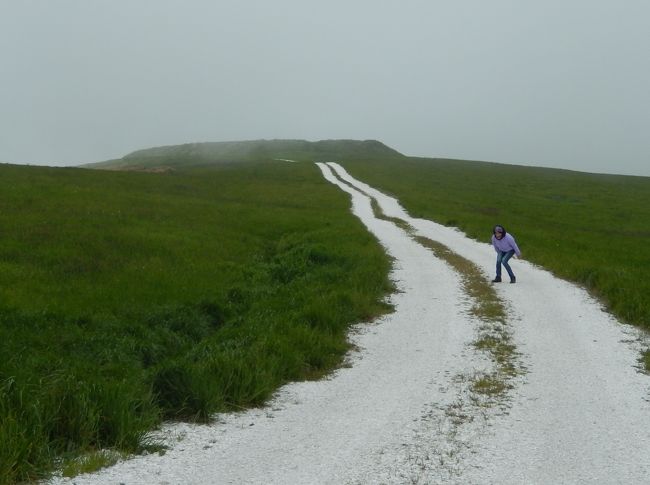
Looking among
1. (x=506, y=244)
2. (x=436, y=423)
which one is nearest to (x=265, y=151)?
(x=506, y=244)

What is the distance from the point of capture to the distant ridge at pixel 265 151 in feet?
364

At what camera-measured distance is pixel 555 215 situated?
44.4 meters

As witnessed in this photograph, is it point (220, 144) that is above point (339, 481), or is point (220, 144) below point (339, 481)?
above

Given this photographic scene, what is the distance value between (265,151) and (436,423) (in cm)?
11936

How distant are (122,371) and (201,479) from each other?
423 centimetres

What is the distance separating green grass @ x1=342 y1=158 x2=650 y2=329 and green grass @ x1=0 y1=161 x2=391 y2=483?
6.30 metres

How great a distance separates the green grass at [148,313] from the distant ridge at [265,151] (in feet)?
263

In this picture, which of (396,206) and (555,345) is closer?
(555,345)

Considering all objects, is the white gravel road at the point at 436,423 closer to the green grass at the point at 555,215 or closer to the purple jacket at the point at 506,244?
the green grass at the point at 555,215

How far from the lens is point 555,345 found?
11258 mm

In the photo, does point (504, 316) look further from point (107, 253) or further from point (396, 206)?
point (396, 206)

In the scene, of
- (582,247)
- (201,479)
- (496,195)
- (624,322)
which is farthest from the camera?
(496,195)

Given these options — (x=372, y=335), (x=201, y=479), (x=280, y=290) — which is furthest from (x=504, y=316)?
(x=201, y=479)

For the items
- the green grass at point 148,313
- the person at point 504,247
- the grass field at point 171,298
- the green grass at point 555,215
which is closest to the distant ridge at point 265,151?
the green grass at point 555,215
